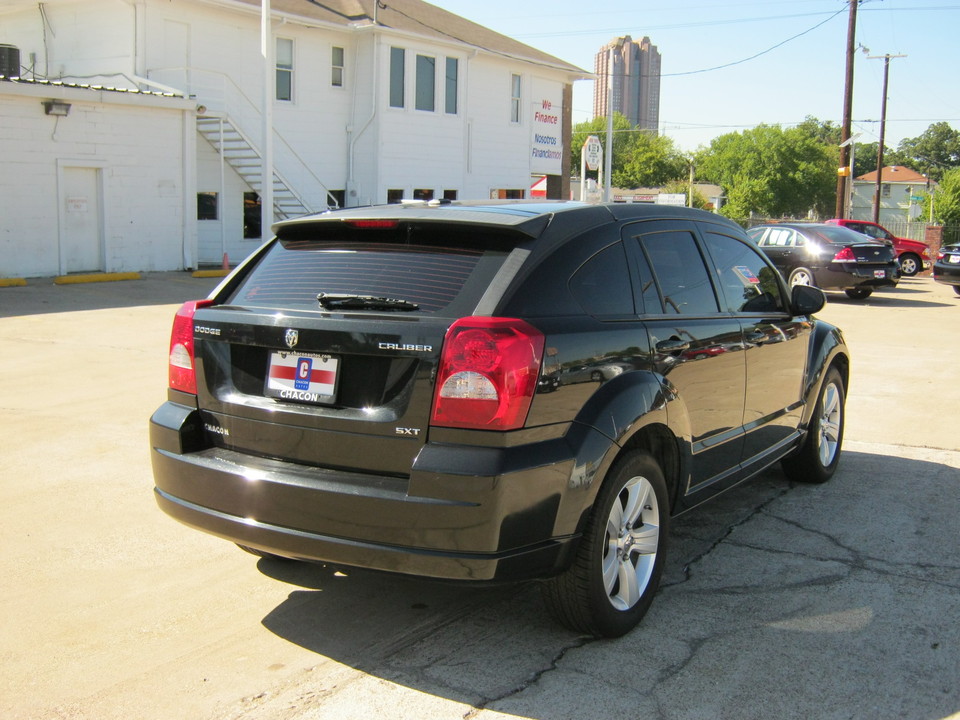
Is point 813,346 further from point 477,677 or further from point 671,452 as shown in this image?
point 477,677

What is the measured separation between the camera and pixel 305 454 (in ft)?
12.4

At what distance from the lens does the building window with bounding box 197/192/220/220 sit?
1001 inches

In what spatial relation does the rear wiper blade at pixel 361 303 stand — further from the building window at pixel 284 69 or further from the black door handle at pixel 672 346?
the building window at pixel 284 69

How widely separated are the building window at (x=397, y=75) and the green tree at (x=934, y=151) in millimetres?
131262

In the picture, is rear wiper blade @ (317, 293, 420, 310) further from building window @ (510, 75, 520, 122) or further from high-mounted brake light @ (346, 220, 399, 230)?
building window @ (510, 75, 520, 122)

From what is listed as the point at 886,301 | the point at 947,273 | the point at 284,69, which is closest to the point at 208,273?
the point at 284,69

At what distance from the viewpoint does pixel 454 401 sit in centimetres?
353

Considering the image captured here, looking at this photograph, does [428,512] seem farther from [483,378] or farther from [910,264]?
[910,264]

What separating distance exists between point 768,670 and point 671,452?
108cm

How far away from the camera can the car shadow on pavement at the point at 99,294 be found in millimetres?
15664

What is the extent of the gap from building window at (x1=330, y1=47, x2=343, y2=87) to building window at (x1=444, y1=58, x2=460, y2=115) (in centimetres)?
368

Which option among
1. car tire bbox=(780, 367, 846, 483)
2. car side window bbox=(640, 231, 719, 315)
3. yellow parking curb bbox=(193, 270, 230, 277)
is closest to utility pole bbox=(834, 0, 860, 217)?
yellow parking curb bbox=(193, 270, 230, 277)

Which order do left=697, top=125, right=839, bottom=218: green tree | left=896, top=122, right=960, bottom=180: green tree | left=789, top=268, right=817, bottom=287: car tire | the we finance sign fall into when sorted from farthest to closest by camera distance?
left=896, top=122, right=960, bottom=180: green tree < left=697, top=125, right=839, bottom=218: green tree < the we finance sign < left=789, top=268, right=817, bottom=287: car tire

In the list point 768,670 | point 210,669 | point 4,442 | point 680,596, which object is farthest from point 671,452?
point 4,442
